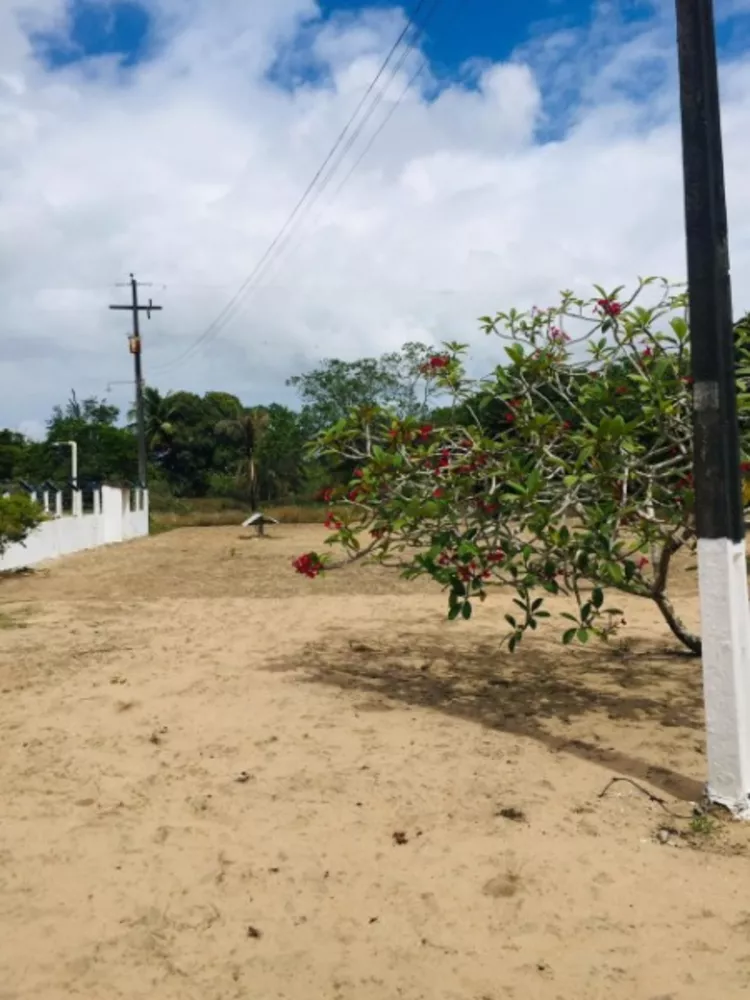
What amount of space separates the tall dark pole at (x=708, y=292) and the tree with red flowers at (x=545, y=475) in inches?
26.7

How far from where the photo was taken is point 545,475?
18.3ft

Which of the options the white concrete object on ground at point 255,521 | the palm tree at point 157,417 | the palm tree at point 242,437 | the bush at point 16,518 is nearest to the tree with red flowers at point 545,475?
the bush at point 16,518

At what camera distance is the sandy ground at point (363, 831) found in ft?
9.02

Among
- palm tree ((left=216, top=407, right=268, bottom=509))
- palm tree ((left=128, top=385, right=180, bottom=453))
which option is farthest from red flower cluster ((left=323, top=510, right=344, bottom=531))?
palm tree ((left=128, top=385, right=180, bottom=453))

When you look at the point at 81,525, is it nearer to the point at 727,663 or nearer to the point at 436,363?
the point at 436,363

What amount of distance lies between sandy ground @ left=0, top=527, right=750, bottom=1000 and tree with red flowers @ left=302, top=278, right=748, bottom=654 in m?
0.74

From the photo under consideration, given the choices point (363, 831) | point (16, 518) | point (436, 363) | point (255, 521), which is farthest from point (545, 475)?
point (255, 521)

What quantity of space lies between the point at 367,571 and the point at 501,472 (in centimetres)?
1000

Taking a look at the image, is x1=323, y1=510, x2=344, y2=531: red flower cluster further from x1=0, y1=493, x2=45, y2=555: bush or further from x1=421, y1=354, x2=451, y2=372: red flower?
x1=0, y1=493, x2=45, y2=555: bush

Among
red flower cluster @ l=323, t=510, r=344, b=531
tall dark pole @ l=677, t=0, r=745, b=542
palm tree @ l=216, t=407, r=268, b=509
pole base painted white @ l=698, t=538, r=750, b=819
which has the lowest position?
pole base painted white @ l=698, t=538, r=750, b=819

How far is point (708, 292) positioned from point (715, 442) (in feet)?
1.94

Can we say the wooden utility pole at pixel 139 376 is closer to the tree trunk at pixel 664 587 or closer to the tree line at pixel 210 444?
the tree line at pixel 210 444

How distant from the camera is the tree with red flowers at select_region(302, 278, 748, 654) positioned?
16.0 feet

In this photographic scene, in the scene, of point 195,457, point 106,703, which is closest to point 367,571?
point 106,703
